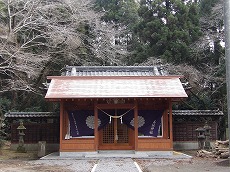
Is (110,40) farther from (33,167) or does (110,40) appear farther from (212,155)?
(33,167)

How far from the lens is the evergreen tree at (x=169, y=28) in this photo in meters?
23.4

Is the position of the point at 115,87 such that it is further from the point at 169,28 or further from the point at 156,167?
the point at 169,28

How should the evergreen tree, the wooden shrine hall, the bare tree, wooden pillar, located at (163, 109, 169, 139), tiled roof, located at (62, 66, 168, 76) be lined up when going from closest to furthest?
1. the wooden shrine hall
2. wooden pillar, located at (163, 109, 169, 139)
3. the bare tree
4. tiled roof, located at (62, 66, 168, 76)
5. the evergreen tree

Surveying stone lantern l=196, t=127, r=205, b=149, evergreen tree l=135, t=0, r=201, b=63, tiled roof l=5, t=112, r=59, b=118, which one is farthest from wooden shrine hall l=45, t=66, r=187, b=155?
evergreen tree l=135, t=0, r=201, b=63

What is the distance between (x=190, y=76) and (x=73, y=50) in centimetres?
829

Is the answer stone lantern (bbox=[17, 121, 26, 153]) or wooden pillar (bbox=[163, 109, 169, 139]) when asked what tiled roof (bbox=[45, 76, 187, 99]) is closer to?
wooden pillar (bbox=[163, 109, 169, 139])

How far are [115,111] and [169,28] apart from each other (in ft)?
36.2

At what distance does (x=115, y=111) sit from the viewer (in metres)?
15.3

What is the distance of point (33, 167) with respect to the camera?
37.0 ft

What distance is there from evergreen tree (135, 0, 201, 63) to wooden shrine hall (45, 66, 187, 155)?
808 centimetres

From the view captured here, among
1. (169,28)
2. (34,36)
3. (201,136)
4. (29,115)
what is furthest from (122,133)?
(169,28)

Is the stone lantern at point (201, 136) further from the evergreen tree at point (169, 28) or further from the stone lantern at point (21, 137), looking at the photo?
the stone lantern at point (21, 137)

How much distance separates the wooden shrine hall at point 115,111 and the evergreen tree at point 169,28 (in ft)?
26.5

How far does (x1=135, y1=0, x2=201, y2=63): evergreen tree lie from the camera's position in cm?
2338
